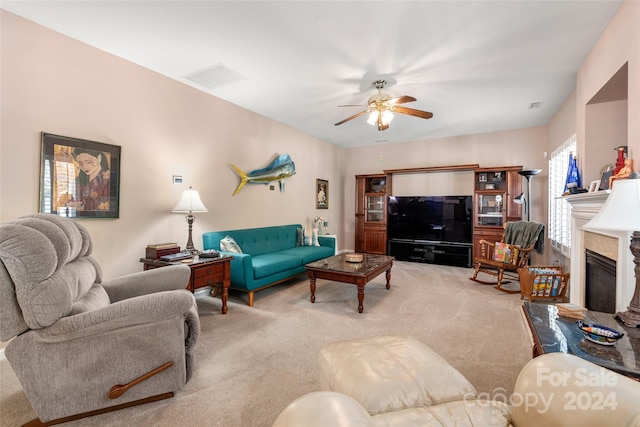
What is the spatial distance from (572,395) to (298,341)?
78.3 inches

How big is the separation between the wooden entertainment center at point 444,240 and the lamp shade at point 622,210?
14.1 ft

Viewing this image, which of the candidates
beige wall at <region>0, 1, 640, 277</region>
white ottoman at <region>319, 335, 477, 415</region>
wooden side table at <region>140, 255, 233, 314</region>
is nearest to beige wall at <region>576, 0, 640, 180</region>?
beige wall at <region>0, 1, 640, 277</region>

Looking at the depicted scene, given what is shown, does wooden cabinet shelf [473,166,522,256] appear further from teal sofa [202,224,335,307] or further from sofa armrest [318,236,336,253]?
teal sofa [202,224,335,307]

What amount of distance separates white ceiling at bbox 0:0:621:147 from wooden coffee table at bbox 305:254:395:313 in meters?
2.28

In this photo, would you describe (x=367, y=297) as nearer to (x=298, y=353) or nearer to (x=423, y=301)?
(x=423, y=301)

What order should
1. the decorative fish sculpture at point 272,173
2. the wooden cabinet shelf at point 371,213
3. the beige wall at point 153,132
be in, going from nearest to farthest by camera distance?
the beige wall at point 153,132
the decorative fish sculpture at point 272,173
the wooden cabinet shelf at point 371,213

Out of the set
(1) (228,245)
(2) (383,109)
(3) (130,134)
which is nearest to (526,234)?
(2) (383,109)

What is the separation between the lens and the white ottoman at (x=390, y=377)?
1.17m

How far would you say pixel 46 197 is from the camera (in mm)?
2379

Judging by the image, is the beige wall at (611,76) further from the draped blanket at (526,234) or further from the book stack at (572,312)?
the draped blanket at (526,234)

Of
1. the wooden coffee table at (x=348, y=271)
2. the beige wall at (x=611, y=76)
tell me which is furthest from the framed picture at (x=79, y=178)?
the beige wall at (x=611, y=76)

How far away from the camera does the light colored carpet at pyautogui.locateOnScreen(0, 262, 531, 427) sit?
5.48 feet

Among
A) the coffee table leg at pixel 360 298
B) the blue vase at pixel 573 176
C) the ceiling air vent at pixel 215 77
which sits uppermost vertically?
the ceiling air vent at pixel 215 77

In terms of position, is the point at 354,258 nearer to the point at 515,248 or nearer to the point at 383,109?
the point at 383,109
